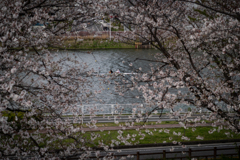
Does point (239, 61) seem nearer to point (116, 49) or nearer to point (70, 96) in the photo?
point (70, 96)

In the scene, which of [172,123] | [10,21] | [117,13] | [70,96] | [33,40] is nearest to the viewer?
[10,21]

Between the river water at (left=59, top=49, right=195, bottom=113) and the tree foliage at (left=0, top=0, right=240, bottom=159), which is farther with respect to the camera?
the river water at (left=59, top=49, right=195, bottom=113)

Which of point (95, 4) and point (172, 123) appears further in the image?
point (172, 123)

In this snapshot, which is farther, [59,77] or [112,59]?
[112,59]

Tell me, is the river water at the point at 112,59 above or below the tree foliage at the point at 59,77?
above

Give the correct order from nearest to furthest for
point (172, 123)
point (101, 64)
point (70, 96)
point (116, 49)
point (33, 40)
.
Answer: point (33, 40)
point (70, 96)
point (172, 123)
point (101, 64)
point (116, 49)

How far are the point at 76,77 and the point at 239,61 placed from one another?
16.9ft

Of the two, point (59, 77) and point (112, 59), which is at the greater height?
point (112, 59)

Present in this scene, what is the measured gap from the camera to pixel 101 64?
28.2 metres

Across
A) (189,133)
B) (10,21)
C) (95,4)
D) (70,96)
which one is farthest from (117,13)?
(189,133)

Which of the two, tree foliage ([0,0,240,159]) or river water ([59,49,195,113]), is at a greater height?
river water ([59,49,195,113])

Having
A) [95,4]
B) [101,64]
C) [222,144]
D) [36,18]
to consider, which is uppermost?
[101,64]

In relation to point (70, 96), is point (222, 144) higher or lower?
lower

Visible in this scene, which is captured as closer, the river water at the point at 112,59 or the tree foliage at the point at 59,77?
the tree foliage at the point at 59,77
